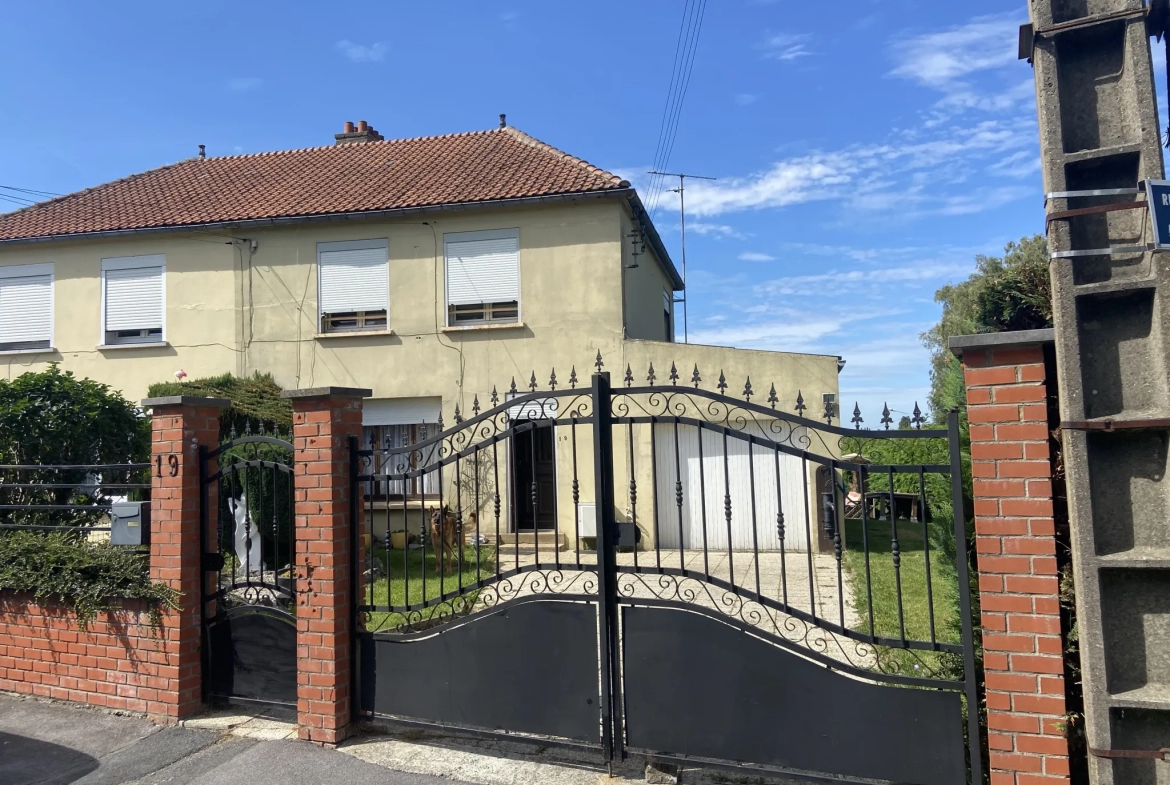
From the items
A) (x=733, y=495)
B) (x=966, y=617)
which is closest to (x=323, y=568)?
(x=966, y=617)

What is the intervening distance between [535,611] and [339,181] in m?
13.5

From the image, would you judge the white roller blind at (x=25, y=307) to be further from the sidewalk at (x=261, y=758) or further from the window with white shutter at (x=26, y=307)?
the sidewalk at (x=261, y=758)

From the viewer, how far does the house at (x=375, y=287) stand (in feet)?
44.3

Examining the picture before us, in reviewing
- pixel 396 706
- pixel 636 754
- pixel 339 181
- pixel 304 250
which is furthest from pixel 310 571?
pixel 339 181

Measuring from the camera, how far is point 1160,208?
2.92 m

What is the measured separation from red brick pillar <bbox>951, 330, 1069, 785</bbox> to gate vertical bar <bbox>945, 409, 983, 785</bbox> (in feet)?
0.33

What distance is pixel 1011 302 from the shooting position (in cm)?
394

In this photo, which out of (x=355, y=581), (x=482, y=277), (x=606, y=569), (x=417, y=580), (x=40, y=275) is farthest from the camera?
(x=40, y=275)

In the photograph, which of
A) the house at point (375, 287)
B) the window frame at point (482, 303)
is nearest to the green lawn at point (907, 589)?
the house at point (375, 287)

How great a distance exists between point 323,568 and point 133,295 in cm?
1303

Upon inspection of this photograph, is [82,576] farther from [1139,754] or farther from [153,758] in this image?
[1139,754]

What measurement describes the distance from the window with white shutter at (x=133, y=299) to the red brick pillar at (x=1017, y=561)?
15.4m

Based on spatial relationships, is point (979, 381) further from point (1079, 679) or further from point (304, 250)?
point (304, 250)

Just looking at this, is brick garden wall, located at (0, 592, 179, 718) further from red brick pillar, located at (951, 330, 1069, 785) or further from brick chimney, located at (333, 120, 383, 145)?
brick chimney, located at (333, 120, 383, 145)
